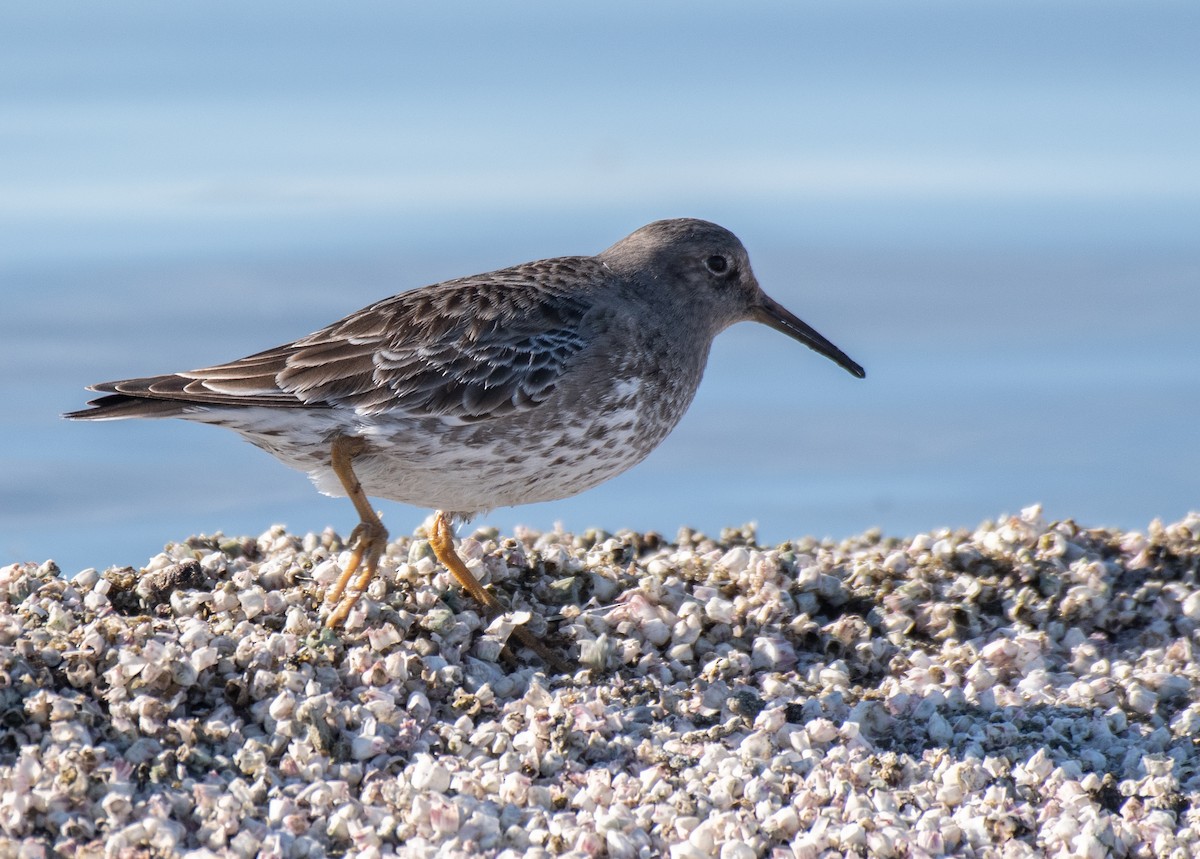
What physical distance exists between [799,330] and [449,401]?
9.05 feet

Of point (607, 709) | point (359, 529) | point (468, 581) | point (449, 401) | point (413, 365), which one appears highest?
point (413, 365)

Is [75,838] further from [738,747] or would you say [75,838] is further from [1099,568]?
[1099,568]

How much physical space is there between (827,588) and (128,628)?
3.17 meters

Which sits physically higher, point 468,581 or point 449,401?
point 449,401

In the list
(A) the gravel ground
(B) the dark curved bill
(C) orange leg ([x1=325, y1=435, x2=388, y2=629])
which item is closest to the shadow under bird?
(C) orange leg ([x1=325, y1=435, x2=388, y2=629])

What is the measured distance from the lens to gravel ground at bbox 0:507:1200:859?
5172mm

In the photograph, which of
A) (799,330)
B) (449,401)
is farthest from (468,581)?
(799,330)

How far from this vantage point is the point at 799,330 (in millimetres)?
8742

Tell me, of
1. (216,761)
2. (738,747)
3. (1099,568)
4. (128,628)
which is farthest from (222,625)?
(1099,568)

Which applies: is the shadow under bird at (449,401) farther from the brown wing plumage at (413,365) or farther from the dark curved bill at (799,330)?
the dark curved bill at (799,330)

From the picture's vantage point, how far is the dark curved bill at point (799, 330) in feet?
28.2

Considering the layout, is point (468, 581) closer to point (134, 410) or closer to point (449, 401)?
point (449, 401)

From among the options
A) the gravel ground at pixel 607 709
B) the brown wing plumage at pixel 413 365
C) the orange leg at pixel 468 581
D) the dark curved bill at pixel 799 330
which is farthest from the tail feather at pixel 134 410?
the dark curved bill at pixel 799 330

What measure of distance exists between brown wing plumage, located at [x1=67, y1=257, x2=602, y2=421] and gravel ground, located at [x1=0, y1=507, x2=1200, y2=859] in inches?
30.7
